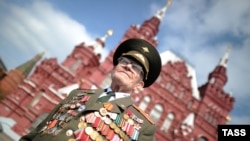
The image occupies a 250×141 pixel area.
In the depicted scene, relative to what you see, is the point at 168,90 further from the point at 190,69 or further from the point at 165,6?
the point at 165,6

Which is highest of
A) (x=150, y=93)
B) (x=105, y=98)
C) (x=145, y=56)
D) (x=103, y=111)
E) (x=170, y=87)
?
(x=170, y=87)

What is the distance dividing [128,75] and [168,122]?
20543 mm

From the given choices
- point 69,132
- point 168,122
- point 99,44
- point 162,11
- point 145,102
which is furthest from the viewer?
point 162,11

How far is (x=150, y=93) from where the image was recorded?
22219 mm

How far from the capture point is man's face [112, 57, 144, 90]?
248 centimetres

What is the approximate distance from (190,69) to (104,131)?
25111mm

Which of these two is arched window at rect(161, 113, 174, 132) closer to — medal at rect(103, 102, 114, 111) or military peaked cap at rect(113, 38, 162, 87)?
military peaked cap at rect(113, 38, 162, 87)

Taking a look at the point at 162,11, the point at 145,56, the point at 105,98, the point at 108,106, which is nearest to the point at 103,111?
the point at 108,106

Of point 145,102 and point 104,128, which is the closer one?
point 104,128

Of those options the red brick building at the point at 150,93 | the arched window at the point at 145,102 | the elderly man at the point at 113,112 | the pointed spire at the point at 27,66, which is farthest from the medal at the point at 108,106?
the pointed spire at the point at 27,66

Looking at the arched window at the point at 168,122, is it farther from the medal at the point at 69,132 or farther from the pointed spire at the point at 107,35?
the medal at the point at 69,132

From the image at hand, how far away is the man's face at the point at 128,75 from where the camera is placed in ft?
8.14

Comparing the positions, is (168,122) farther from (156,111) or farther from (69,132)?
(69,132)

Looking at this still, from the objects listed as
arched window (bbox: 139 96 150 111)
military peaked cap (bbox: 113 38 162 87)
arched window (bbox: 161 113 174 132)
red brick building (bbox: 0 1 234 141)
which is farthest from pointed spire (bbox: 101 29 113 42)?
military peaked cap (bbox: 113 38 162 87)
